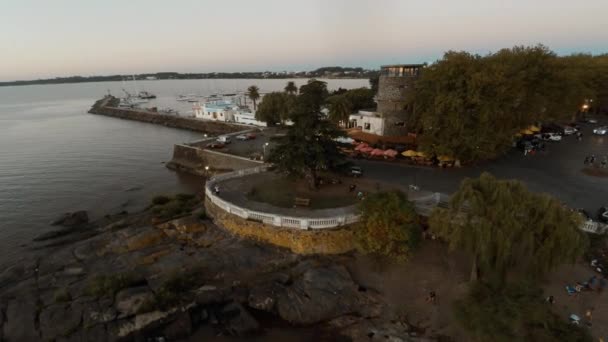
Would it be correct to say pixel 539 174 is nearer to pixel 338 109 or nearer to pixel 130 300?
pixel 338 109

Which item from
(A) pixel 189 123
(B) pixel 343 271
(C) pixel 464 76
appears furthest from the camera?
(A) pixel 189 123

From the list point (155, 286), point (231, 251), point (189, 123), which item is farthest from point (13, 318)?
point (189, 123)

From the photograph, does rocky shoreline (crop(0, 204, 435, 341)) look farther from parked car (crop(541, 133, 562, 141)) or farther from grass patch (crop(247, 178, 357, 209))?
parked car (crop(541, 133, 562, 141))

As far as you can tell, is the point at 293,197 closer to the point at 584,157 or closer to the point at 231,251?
the point at 231,251

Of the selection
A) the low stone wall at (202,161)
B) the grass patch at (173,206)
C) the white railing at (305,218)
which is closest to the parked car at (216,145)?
the low stone wall at (202,161)

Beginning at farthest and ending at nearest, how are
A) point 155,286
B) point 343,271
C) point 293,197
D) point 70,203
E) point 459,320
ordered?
point 70,203
point 293,197
point 343,271
point 155,286
point 459,320

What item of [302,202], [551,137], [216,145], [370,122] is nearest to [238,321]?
[302,202]

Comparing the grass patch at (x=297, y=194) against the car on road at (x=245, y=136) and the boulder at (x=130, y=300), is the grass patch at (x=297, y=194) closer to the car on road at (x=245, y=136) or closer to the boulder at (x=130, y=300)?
the boulder at (x=130, y=300)
